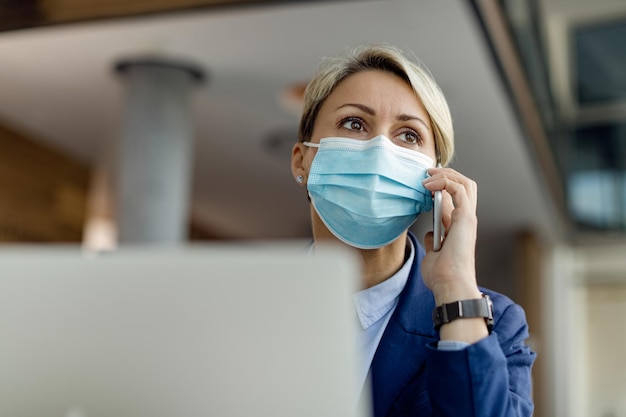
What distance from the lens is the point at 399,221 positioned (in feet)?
4.42

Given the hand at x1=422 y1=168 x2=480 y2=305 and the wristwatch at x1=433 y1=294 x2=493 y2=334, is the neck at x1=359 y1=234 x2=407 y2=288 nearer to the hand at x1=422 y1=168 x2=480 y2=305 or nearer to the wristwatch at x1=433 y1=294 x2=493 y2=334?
the hand at x1=422 y1=168 x2=480 y2=305

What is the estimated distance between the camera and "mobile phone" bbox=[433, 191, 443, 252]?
127 centimetres

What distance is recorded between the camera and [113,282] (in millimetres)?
897

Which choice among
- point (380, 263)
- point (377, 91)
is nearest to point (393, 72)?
point (377, 91)

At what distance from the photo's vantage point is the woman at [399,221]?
1.20 meters

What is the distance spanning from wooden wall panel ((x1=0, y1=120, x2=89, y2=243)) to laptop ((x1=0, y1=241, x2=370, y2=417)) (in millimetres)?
6719

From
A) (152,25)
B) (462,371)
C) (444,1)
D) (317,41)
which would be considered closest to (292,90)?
(317,41)

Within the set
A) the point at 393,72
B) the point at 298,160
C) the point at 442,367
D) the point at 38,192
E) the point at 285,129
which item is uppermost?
the point at 285,129

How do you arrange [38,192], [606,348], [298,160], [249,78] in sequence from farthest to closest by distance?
1. [606,348]
2. [38,192]
3. [249,78]
4. [298,160]

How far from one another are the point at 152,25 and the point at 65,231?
355cm

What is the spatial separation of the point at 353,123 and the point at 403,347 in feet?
1.24

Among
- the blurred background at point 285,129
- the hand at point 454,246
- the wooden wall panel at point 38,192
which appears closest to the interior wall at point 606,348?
the blurred background at point 285,129

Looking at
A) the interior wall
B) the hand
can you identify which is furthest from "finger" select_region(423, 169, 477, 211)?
the interior wall

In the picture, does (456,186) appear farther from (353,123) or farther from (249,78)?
(249,78)
